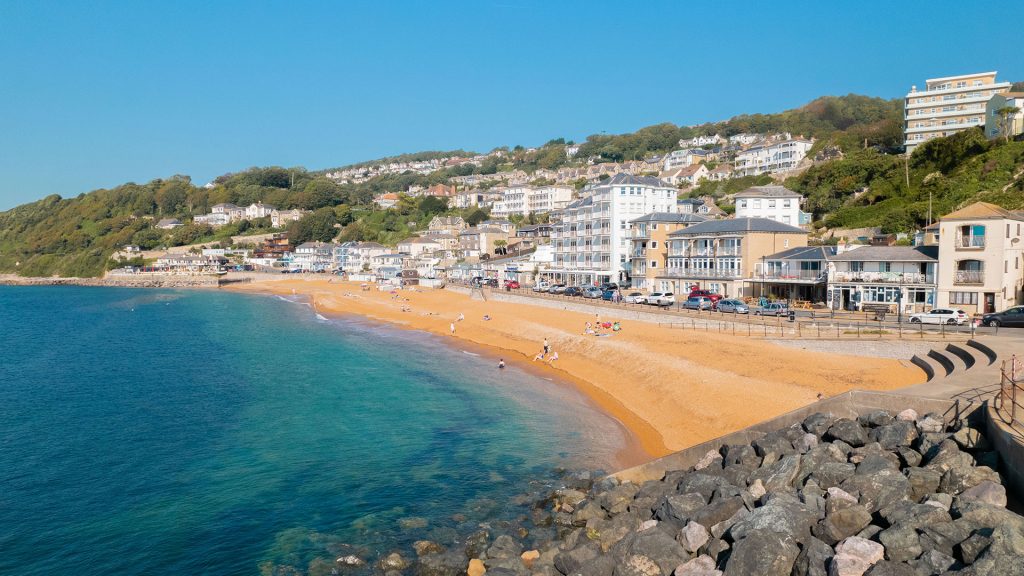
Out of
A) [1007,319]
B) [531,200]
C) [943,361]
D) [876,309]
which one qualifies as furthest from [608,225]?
[531,200]

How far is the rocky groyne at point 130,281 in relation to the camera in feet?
435

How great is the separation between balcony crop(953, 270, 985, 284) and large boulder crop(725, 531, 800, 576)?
3198cm

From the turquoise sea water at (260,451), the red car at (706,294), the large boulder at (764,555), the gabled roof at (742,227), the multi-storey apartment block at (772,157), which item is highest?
the multi-storey apartment block at (772,157)

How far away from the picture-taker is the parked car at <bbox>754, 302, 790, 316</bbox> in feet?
128

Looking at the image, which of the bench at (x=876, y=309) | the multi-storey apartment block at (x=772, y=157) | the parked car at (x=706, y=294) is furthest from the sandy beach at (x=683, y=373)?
the multi-storey apartment block at (x=772, y=157)

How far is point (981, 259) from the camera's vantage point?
3512cm

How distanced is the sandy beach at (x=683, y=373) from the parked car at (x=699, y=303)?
5610 millimetres

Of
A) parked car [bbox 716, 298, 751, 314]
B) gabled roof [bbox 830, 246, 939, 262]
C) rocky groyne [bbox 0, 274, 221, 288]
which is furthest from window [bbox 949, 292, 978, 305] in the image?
rocky groyne [bbox 0, 274, 221, 288]

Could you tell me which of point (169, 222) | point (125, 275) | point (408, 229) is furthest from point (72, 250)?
point (408, 229)

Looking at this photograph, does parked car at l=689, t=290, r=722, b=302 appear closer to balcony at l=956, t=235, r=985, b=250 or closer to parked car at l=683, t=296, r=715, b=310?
parked car at l=683, t=296, r=715, b=310

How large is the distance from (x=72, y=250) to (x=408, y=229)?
96.7m

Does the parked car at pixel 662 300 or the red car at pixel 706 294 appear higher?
the red car at pixel 706 294

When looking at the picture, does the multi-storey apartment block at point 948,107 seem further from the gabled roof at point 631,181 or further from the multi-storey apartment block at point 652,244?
the multi-storey apartment block at point 652,244

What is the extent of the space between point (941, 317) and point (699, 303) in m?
15.4
